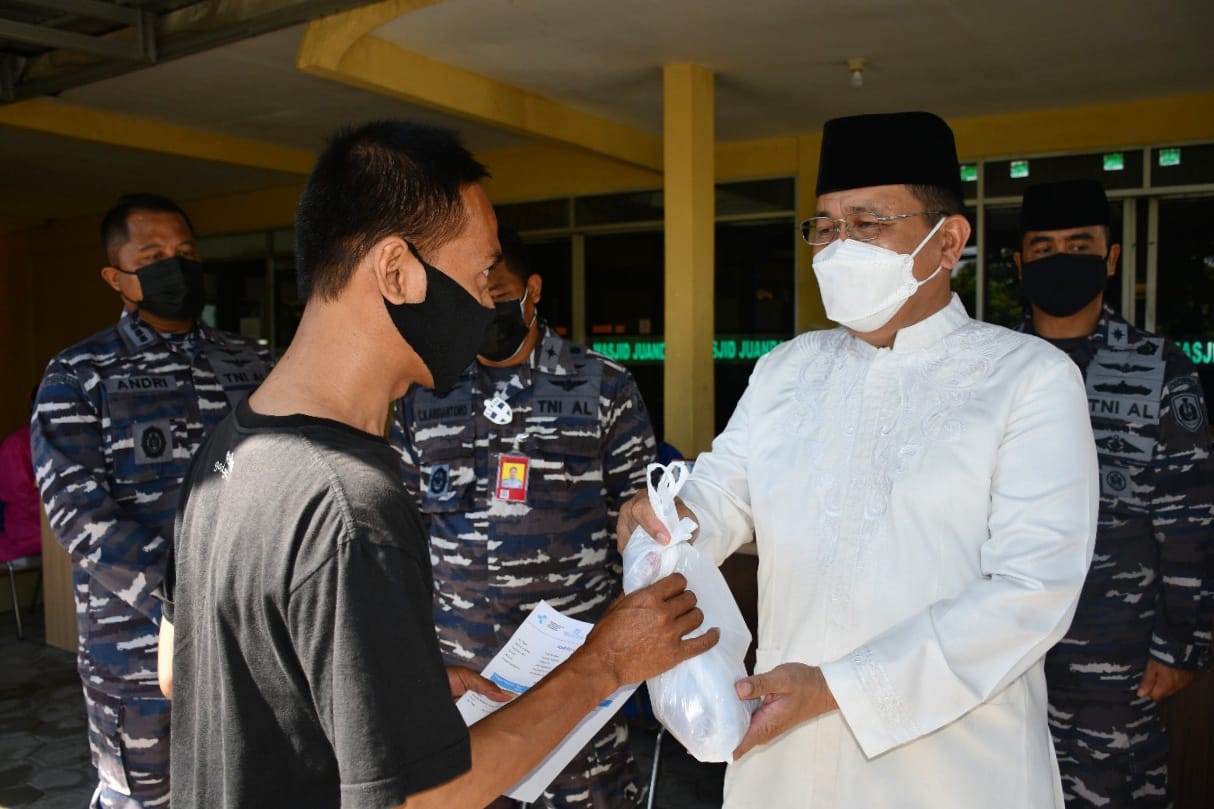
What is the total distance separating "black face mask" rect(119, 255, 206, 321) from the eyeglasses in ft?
6.72

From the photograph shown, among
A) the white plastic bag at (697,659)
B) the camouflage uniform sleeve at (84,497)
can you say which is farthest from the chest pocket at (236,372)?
the white plastic bag at (697,659)

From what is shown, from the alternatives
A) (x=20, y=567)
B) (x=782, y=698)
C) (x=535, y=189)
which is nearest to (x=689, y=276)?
(x=535, y=189)

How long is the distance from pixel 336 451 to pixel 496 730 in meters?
0.38

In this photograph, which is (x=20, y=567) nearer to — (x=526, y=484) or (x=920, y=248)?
(x=526, y=484)

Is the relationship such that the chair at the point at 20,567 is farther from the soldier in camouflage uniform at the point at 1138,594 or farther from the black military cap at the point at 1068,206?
the black military cap at the point at 1068,206

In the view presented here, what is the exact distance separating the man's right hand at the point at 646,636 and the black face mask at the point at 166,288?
2.14 meters

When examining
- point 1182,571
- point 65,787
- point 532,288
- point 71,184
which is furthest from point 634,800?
point 71,184

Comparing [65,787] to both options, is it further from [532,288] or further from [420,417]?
[532,288]

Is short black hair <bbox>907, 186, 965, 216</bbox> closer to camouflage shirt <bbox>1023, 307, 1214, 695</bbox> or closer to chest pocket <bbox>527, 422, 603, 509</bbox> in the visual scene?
chest pocket <bbox>527, 422, 603, 509</bbox>

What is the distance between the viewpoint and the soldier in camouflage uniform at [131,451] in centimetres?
248

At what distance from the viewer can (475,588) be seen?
96.5 inches

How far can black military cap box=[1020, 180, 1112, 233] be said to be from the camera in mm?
2879

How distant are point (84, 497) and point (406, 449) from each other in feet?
2.72

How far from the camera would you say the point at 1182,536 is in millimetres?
2559
